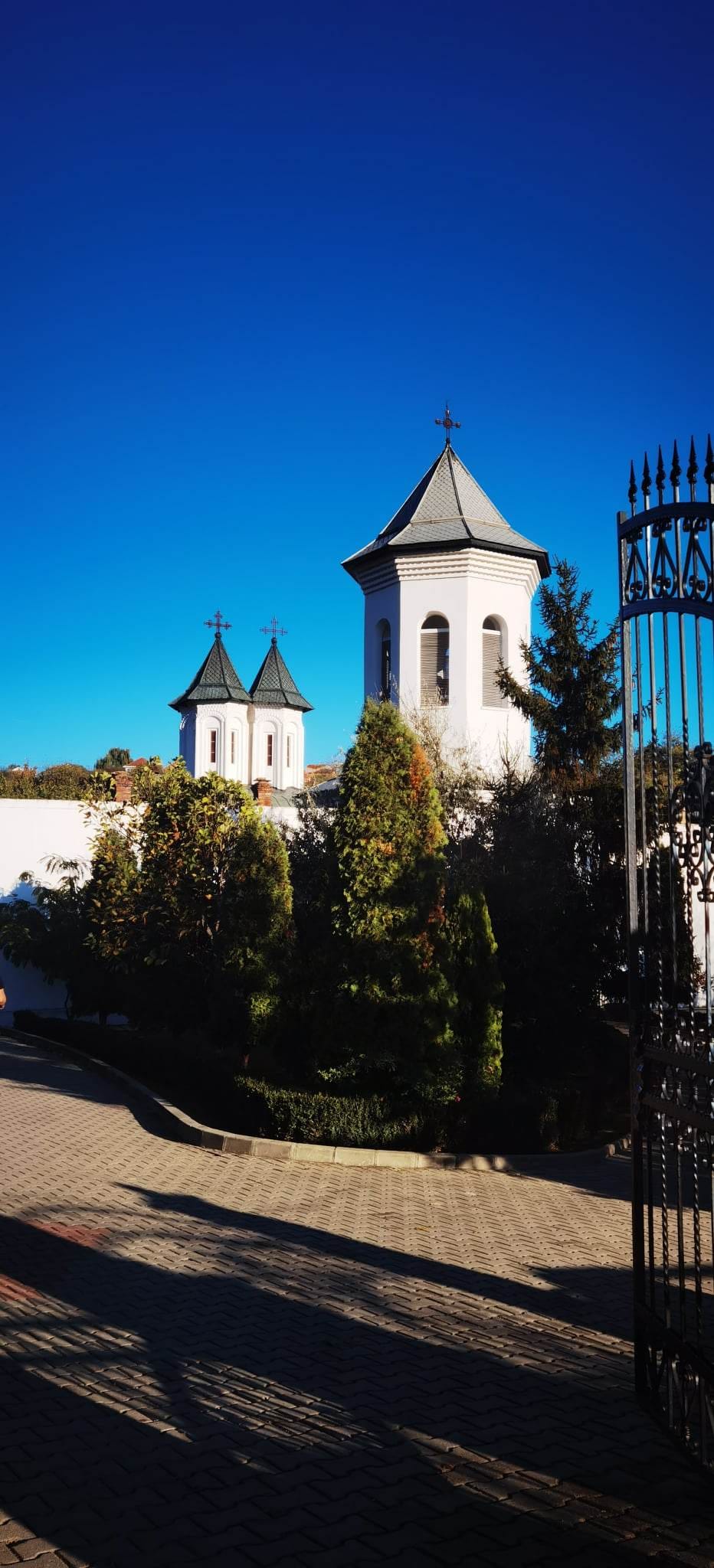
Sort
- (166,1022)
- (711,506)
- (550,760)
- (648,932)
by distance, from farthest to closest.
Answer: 1. (550,760)
2. (166,1022)
3. (648,932)
4. (711,506)

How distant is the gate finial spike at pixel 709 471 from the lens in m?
4.76

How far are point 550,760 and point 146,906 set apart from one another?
6.75 meters

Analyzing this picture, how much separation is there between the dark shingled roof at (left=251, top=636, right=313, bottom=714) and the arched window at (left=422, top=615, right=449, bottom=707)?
41.1m

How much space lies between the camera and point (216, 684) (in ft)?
205

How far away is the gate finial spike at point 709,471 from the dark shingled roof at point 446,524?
19.5m

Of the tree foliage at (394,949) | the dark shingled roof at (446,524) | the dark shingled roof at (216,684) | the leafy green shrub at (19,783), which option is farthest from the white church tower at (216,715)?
the tree foliage at (394,949)

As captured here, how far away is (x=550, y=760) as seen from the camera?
18656 millimetres

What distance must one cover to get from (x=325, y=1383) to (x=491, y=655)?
20519mm

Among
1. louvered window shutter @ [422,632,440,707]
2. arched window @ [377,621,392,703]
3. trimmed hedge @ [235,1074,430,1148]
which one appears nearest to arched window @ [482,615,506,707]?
louvered window shutter @ [422,632,440,707]

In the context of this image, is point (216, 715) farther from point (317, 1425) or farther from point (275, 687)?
point (317, 1425)

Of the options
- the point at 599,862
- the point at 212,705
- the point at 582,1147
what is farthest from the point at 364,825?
the point at 212,705

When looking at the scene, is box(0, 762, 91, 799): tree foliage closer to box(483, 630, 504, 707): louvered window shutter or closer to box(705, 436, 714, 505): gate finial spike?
box(483, 630, 504, 707): louvered window shutter

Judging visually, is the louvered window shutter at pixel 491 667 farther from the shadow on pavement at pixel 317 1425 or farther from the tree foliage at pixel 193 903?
the shadow on pavement at pixel 317 1425

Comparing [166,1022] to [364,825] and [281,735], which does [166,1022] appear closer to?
[364,825]
